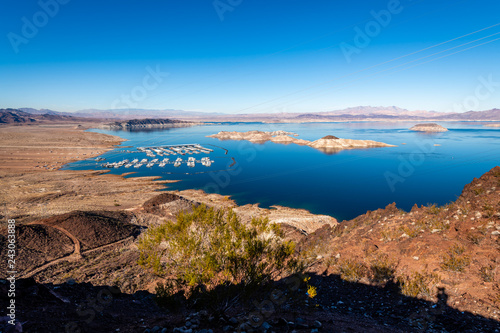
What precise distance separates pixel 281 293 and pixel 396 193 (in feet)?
132

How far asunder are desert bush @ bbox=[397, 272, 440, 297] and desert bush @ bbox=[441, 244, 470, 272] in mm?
821

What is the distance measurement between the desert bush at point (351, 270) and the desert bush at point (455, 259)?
3.78 m

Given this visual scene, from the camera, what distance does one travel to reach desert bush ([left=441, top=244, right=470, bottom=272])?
10.8 metres

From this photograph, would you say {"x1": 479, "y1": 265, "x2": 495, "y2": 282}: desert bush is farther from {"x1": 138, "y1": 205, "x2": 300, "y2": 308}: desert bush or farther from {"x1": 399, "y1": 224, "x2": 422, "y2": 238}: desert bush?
{"x1": 138, "y1": 205, "x2": 300, "y2": 308}: desert bush

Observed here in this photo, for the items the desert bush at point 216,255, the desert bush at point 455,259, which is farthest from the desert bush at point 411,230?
the desert bush at point 216,255

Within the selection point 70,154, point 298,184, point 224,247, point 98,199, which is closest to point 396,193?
point 298,184

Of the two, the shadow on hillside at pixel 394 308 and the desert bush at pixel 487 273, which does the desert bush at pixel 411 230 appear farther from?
the shadow on hillside at pixel 394 308

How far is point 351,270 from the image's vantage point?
1352cm

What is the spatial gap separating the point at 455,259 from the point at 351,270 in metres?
4.87

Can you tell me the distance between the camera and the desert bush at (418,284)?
34.8 ft

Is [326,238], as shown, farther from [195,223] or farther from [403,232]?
[195,223]

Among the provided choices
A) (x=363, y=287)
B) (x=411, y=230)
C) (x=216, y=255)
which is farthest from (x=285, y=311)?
(x=411, y=230)

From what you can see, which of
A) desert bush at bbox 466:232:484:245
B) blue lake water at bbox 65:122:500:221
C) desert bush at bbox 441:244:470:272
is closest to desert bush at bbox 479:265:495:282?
desert bush at bbox 441:244:470:272

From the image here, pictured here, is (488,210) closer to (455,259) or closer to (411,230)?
(411,230)
